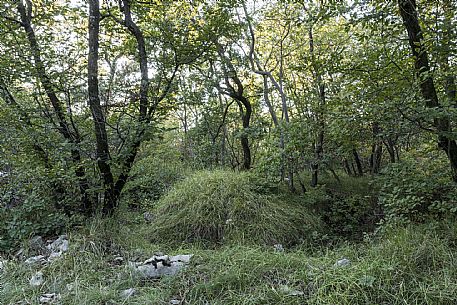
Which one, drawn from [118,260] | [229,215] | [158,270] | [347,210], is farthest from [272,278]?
[347,210]

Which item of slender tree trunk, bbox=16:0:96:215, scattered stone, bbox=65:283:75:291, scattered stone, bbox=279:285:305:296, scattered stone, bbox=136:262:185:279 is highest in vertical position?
slender tree trunk, bbox=16:0:96:215

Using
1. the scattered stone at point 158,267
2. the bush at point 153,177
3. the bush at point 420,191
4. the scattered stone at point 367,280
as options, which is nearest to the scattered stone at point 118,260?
the scattered stone at point 158,267

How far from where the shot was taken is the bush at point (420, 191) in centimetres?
278

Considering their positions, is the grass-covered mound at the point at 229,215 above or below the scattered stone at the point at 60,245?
below

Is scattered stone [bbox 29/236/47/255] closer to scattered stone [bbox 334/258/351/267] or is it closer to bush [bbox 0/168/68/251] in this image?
bush [bbox 0/168/68/251]

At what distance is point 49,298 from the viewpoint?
2.01m

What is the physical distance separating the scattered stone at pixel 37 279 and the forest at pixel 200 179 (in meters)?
0.01

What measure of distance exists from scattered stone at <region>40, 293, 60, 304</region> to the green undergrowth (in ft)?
0.15

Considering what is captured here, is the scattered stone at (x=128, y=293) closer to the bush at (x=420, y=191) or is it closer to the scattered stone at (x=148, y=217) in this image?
the scattered stone at (x=148, y=217)

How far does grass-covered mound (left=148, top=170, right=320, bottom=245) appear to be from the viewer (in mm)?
3387

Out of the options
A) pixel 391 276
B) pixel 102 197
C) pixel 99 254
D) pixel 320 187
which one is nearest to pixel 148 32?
pixel 102 197

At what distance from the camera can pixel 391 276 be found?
194 centimetres

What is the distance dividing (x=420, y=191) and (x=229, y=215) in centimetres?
201

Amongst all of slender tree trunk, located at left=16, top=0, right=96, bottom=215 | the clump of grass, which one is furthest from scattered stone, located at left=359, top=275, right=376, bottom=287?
slender tree trunk, located at left=16, top=0, right=96, bottom=215
